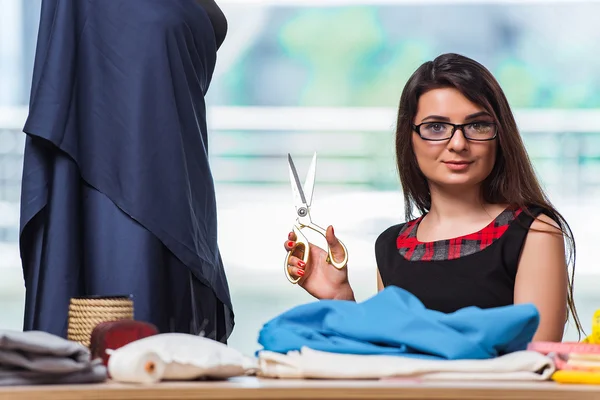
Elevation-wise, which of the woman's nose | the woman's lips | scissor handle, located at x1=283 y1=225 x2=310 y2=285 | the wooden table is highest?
the woman's nose

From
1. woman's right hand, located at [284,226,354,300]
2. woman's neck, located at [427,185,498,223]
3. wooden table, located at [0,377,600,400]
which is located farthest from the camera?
woman's neck, located at [427,185,498,223]

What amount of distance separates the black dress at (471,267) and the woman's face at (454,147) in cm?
10

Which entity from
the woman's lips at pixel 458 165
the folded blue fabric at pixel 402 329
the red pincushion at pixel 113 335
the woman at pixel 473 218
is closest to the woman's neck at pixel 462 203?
the woman at pixel 473 218

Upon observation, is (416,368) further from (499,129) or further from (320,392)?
(499,129)

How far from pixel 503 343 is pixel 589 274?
4968 mm

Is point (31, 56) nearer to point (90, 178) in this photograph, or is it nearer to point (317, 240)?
point (317, 240)

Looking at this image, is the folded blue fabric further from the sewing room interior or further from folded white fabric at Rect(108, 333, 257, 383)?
folded white fabric at Rect(108, 333, 257, 383)

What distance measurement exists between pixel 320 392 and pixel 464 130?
0.76 meters

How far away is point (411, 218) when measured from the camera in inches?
74.1

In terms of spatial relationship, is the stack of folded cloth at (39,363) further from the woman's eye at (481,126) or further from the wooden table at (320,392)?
the woman's eye at (481,126)

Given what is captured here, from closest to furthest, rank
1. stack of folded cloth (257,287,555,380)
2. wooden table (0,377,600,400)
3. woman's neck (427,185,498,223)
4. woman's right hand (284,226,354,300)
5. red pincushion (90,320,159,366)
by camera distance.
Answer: wooden table (0,377,600,400) → stack of folded cloth (257,287,555,380) → red pincushion (90,320,159,366) → woman's right hand (284,226,354,300) → woman's neck (427,185,498,223)

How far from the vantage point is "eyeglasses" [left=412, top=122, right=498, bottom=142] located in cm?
154

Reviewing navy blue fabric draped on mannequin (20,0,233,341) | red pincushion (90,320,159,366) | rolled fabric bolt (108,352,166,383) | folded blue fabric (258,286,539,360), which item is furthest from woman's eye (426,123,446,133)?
rolled fabric bolt (108,352,166,383)

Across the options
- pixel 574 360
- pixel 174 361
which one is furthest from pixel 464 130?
pixel 174 361
